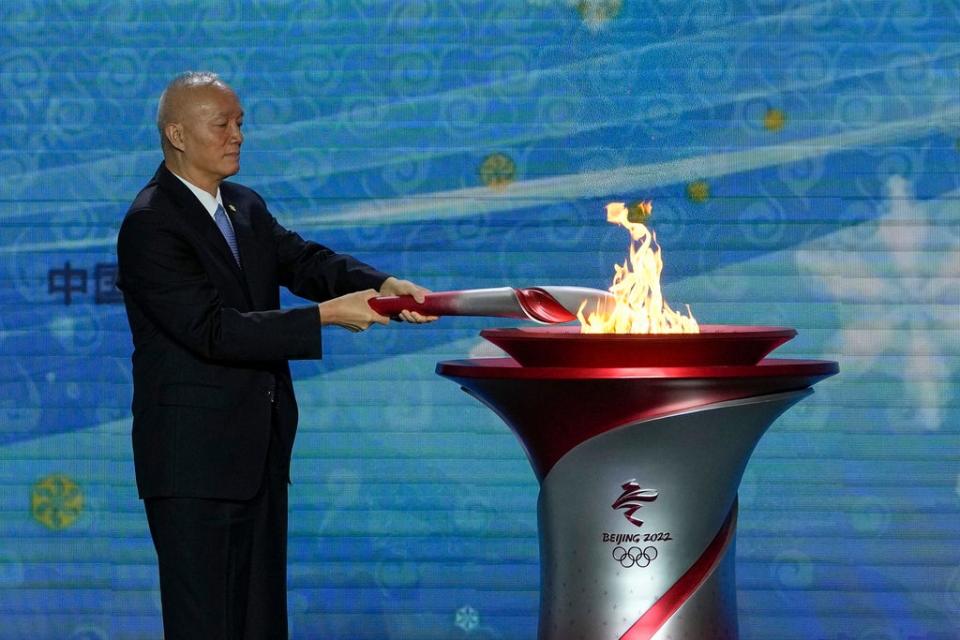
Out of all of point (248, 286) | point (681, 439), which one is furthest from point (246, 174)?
point (681, 439)

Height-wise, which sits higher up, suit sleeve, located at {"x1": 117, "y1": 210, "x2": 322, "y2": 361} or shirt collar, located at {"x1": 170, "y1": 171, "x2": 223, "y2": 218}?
shirt collar, located at {"x1": 170, "y1": 171, "x2": 223, "y2": 218}

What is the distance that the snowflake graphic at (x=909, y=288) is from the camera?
164 inches

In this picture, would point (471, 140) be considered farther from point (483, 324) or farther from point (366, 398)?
point (366, 398)

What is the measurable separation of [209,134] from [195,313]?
0.38 metres

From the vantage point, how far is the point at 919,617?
4211mm

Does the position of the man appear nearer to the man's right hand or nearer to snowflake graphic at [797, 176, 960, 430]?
the man's right hand

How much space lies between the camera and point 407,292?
9.82ft

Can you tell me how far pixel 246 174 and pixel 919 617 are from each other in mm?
2370

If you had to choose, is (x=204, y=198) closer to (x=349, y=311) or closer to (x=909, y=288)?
(x=349, y=311)

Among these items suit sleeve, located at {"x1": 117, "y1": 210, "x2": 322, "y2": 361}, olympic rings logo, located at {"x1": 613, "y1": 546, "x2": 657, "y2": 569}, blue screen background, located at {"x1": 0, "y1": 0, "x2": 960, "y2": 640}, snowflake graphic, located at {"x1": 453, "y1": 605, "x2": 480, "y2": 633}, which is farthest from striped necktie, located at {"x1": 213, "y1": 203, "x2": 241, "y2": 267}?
snowflake graphic, located at {"x1": 453, "y1": 605, "x2": 480, "y2": 633}

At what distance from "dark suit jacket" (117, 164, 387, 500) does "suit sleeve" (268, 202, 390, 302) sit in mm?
216

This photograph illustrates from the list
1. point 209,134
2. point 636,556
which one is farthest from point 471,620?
point 209,134

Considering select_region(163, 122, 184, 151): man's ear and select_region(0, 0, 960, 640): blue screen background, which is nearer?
select_region(163, 122, 184, 151): man's ear

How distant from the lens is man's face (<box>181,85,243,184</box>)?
290 centimetres
